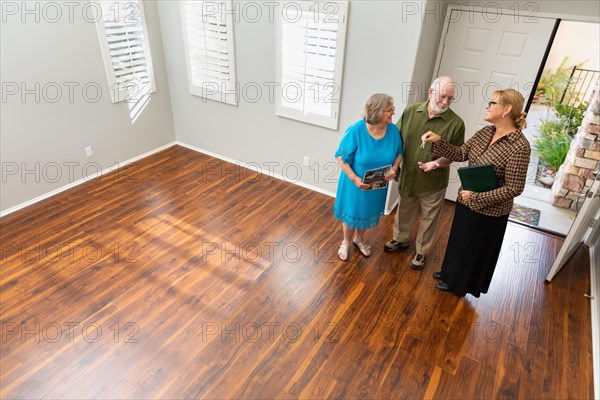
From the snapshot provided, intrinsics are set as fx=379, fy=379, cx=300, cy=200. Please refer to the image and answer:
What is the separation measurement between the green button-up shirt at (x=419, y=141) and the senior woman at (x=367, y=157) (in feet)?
0.29

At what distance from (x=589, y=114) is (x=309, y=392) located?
3.69m

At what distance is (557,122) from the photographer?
212 inches

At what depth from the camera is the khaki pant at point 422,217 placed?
2.82 meters

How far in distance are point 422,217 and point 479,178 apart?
76 cm

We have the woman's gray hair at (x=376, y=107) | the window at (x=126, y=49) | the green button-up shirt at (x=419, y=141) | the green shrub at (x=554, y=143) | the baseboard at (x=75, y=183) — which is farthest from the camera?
the green shrub at (x=554, y=143)

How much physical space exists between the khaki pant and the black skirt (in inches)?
10.1

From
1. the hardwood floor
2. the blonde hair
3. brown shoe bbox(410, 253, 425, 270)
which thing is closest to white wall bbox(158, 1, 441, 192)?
the hardwood floor

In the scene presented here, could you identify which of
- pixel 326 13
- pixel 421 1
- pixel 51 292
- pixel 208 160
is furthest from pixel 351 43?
pixel 51 292

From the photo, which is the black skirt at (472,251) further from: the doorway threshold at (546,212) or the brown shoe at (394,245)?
the doorway threshold at (546,212)

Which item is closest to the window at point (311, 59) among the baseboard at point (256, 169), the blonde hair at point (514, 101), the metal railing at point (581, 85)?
the baseboard at point (256, 169)

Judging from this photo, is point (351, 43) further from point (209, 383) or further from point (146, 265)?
point (209, 383)

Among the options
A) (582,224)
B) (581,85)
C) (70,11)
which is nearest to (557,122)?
(581,85)

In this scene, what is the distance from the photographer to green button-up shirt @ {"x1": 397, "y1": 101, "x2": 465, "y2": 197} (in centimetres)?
249

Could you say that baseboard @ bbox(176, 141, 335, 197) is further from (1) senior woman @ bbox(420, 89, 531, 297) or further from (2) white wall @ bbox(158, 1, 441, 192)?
(1) senior woman @ bbox(420, 89, 531, 297)
